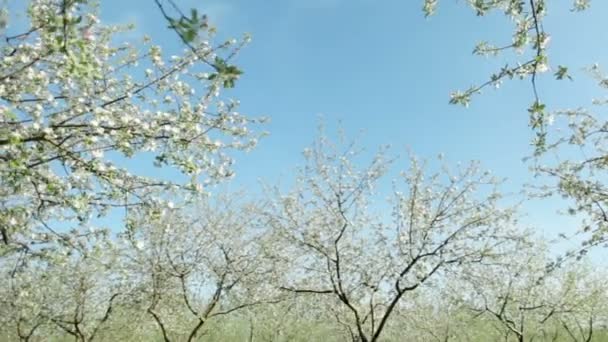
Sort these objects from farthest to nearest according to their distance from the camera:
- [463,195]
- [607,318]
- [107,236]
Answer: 1. [607,318]
2. [463,195]
3. [107,236]

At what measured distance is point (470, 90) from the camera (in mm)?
4398

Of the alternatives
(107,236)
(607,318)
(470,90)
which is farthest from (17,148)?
(607,318)

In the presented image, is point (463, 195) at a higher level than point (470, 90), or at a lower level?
higher

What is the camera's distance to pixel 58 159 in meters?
6.44

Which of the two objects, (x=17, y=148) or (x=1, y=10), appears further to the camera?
(x=1, y=10)

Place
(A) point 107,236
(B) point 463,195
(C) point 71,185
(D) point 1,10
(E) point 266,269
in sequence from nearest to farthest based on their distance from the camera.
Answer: (D) point 1,10, (C) point 71,185, (A) point 107,236, (B) point 463,195, (E) point 266,269

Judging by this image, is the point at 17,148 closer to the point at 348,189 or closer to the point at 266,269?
the point at 348,189

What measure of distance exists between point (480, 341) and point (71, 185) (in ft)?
107

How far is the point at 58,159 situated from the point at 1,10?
5.98 ft

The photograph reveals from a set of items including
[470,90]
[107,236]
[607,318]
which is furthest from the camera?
[607,318]

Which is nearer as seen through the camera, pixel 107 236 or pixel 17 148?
pixel 17 148

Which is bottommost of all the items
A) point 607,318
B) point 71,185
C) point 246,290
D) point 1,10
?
point 71,185

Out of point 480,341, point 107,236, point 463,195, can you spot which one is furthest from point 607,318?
point 107,236

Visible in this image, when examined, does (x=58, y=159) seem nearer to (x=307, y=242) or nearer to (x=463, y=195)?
(x=307, y=242)
